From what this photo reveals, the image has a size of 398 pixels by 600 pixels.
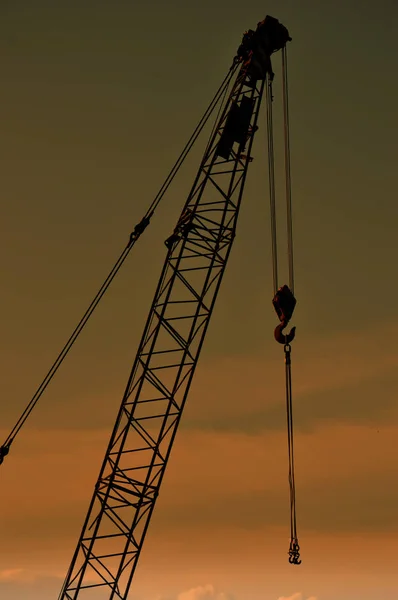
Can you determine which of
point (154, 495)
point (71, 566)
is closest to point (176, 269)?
point (154, 495)

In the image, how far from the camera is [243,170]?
37000 millimetres

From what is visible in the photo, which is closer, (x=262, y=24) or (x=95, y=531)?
(x=95, y=531)

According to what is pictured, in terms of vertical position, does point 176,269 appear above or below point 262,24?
below

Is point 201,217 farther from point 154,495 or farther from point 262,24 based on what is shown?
point 154,495

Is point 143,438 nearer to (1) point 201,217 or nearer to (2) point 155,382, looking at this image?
(2) point 155,382

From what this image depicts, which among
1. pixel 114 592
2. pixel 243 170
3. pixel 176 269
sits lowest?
pixel 114 592

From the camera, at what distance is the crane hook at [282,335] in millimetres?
32969

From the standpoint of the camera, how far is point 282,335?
1309 inches

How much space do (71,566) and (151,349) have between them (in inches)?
370

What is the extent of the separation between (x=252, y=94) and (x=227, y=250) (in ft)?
23.5

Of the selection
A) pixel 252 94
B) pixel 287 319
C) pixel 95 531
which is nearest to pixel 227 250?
pixel 287 319

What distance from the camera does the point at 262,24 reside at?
37031mm

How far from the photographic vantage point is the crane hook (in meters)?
33.0

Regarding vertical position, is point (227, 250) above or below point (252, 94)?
below
